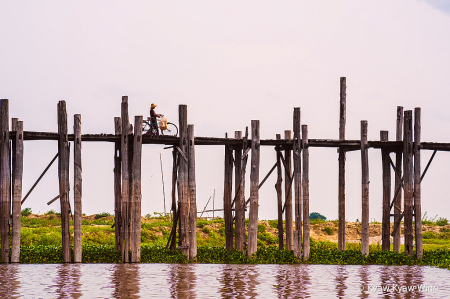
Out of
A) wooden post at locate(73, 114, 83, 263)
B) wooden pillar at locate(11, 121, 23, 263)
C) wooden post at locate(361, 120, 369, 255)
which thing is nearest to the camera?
wooden pillar at locate(11, 121, 23, 263)

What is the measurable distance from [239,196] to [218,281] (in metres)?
7.46

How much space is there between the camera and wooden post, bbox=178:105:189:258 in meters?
24.7

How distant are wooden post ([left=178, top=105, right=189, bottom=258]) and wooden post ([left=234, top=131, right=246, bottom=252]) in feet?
7.63

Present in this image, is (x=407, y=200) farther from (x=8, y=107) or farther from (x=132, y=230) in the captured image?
(x=8, y=107)

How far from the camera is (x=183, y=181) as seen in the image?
2488cm

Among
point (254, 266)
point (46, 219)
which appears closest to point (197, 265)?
point (254, 266)

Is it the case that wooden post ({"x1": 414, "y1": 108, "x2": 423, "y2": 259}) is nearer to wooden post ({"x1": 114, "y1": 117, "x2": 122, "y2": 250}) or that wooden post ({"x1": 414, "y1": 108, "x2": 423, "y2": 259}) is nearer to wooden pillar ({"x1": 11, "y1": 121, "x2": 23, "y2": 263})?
wooden post ({"x1": 114, "y1": 117, "x2": 122, "y2": 250})

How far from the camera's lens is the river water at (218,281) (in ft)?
55.4

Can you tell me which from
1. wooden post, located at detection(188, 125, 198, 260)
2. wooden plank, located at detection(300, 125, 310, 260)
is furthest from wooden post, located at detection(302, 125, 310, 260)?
wooden post, located at detection(188, 125, 198, 260)

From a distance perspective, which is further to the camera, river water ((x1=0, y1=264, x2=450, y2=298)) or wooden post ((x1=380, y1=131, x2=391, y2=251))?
wooden post ((x1=380, y1=131, x2=391, y2=251))

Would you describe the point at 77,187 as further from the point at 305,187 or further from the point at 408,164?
the point at 408,164

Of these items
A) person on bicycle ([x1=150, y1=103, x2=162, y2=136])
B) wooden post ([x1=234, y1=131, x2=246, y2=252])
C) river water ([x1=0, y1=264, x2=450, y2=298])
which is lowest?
river water ([x1=0, y1=264, x2=450, y2=298])

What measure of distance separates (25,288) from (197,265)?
317 inches

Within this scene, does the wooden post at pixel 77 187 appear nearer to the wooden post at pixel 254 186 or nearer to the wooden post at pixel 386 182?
the wooden post at pixel 254 186
